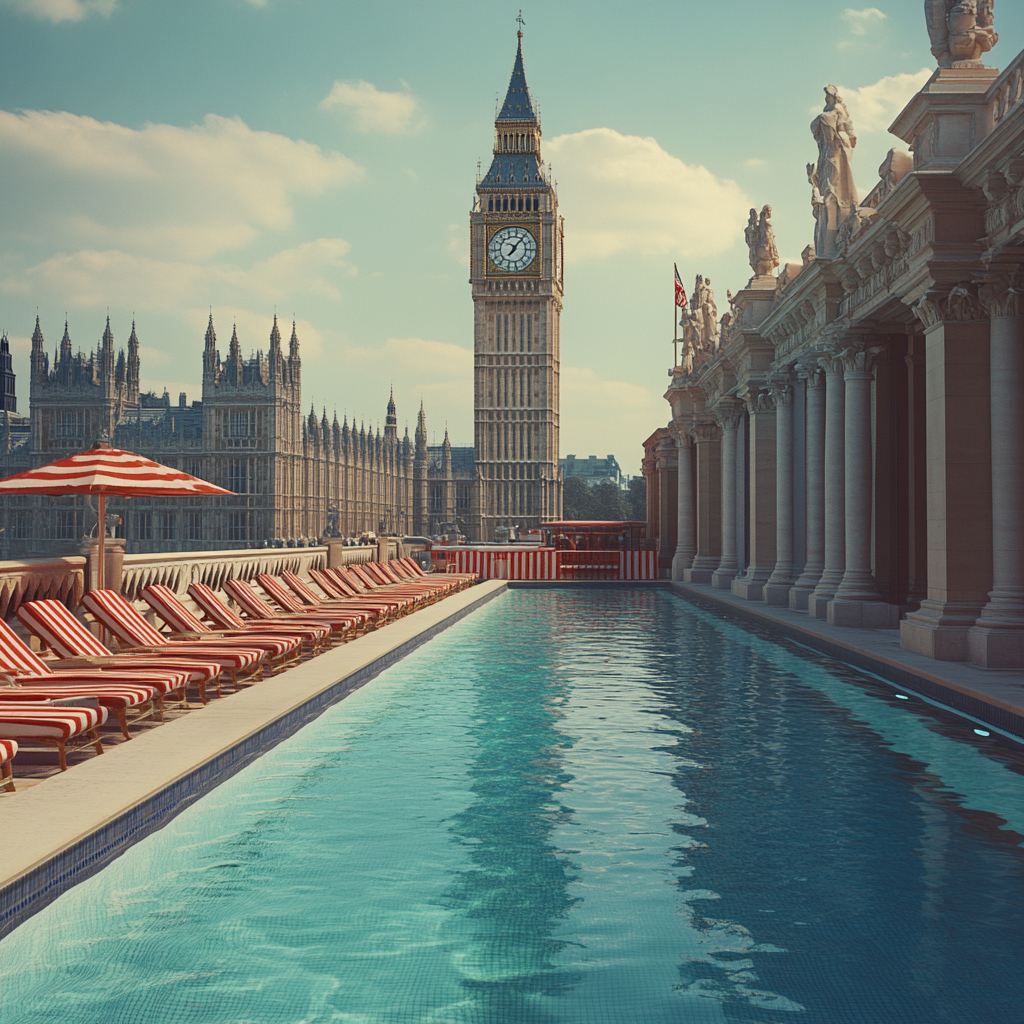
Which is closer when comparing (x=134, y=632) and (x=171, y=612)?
(x=134, y=632)

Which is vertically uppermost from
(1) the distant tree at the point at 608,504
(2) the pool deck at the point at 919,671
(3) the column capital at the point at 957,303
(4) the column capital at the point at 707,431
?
(1) the distant tree at the point at 608,504

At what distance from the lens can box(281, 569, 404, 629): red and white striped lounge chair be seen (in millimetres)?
17672

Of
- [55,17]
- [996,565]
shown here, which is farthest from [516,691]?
[55,17]

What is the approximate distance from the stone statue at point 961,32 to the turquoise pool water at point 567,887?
8510 millimetres

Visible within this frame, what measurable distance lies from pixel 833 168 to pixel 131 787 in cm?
1718

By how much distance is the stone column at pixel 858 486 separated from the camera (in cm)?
1795

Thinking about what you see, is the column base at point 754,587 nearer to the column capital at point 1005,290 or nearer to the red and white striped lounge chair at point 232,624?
Result: the column capital at point 1005,290

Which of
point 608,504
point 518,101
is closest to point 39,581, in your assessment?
point 518,101

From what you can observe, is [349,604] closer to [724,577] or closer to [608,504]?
[724,577]

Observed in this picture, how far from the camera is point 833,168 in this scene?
19000mm

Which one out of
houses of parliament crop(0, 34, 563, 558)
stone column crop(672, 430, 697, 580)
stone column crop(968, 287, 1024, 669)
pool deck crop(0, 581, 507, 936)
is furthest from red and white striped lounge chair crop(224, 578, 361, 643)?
houses of parliament crop(0, 34, 563, 558)

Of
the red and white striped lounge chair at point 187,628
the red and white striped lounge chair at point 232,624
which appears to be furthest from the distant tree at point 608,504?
the red and white striped lounge chair at point 187,628

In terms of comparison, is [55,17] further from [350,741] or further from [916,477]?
[350,741]

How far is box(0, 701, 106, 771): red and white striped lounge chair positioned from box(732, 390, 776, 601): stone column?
19.4 meters
